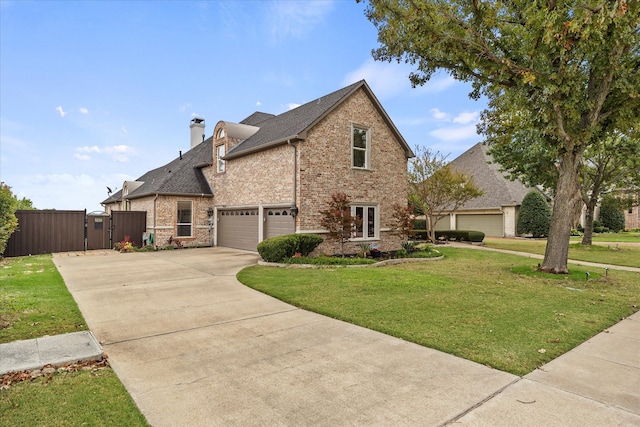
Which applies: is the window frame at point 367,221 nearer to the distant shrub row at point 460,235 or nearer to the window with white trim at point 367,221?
the window with white trim at point 367,221

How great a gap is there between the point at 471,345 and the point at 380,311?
1.96m

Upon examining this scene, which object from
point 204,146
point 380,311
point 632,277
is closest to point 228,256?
point 380,311

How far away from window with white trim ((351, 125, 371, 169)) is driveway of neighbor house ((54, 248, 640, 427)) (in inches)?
397

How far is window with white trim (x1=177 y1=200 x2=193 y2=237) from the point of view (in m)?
19.4

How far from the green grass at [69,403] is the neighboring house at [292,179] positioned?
409 inches

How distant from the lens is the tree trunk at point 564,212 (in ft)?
36.1

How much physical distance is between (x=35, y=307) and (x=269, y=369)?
17.4 ft

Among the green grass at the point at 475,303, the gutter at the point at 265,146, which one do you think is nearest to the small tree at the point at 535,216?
the green grass at the point at 475,303

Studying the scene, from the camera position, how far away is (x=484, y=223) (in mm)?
30484

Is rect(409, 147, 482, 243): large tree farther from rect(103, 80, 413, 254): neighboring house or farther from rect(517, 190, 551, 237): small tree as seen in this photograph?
rect(517, 190, 551, 237): small tree

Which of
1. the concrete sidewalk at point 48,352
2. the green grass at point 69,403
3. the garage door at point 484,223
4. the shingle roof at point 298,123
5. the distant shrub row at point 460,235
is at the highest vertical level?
the shingle roof at point 298,123

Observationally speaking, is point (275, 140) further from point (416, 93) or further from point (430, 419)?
point (430, 419)

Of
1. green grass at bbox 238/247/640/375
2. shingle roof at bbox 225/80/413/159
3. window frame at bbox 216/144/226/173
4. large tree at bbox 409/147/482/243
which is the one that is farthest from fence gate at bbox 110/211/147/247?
large tree at bbox 409/147/482/243

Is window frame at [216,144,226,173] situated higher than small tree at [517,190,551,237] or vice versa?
window frame at [216,144,226,173]
